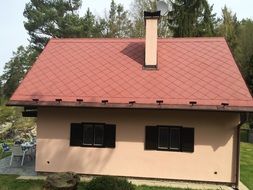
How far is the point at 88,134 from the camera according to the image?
39.5ft

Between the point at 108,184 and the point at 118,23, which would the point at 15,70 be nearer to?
the point at 118,23

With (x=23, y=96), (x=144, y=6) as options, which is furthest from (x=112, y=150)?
(x=144, y=6)

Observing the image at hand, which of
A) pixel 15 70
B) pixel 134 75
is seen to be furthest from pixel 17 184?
pixel 15 70

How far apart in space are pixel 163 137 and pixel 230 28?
32873 mm

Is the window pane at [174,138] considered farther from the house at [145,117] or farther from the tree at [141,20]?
Answer: the tree at [141,20]

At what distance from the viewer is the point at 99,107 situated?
445 inches

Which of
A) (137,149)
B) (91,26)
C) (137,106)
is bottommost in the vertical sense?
(137,149)

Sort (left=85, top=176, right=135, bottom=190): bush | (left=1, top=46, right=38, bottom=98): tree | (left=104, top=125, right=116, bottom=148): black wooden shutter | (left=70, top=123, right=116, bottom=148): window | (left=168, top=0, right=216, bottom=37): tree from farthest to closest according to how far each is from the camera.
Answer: (left=1, top=46, right=38, bottom=98): tree, (left=168, top=0, right=216, bottom=37): tree, (left=70, top=123, right=116, bottom=148): window, (left=104, top=125, right=116, bottom=148): black wooden shutter, (left=85, top=176, right=135, bottom=190): bush

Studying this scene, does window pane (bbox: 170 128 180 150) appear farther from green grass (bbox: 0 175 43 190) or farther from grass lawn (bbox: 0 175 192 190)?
green grass (bbox: 0 175 43 190)

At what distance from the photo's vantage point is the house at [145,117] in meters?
11.2

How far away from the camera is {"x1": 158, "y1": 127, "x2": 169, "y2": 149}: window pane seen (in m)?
11.6

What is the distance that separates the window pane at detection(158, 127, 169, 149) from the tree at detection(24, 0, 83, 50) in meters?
26.4

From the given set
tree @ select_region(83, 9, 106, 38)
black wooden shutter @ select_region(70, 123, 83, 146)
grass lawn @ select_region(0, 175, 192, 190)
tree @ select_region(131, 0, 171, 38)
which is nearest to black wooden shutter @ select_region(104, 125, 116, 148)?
black wooden shutter @ select_region(70, 123, 83, 146)

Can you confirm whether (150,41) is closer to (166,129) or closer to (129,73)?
(129,73)
